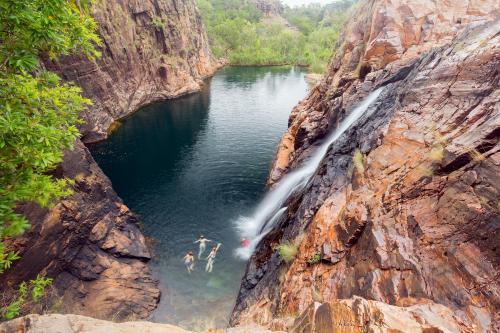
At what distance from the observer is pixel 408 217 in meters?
9.01

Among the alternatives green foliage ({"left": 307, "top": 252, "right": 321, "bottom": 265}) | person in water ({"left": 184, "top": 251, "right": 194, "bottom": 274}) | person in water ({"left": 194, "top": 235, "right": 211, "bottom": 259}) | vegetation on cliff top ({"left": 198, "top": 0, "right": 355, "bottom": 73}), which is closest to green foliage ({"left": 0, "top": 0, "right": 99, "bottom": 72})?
green foliage ({"left": 307, "top": 252, "right": 321, "bottom": 265})

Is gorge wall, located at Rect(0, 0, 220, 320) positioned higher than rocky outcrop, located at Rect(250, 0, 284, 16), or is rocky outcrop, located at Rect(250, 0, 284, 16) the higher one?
rocky outcrop, located at Rect(250, 0, 284, 16)

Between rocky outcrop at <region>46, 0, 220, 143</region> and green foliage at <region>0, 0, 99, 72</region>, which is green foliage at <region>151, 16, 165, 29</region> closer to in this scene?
rocky outcrop at <region>46, 0, 220, 143</region>

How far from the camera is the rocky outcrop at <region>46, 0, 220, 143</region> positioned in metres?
38.2

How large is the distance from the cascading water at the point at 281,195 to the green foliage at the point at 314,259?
7.48m

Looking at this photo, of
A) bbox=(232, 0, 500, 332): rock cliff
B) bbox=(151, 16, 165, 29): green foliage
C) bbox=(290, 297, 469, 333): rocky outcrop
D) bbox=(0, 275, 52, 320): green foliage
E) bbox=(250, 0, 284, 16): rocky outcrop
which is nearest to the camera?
bbox=(290, 297, 469, 333): rocky outcrop

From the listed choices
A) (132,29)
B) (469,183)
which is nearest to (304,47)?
(132,29)

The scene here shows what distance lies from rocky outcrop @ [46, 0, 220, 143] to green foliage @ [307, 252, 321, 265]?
32138 mm

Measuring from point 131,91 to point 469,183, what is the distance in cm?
4957

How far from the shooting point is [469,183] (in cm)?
787

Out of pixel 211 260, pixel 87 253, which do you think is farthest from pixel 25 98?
pixel 211 260

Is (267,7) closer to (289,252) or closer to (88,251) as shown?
(88,251)

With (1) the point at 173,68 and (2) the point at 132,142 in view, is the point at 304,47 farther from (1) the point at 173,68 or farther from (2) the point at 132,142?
(2) the point at 132,142

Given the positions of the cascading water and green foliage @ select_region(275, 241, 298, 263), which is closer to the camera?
green foliage @ select_region(275, 241, 298, 263)
